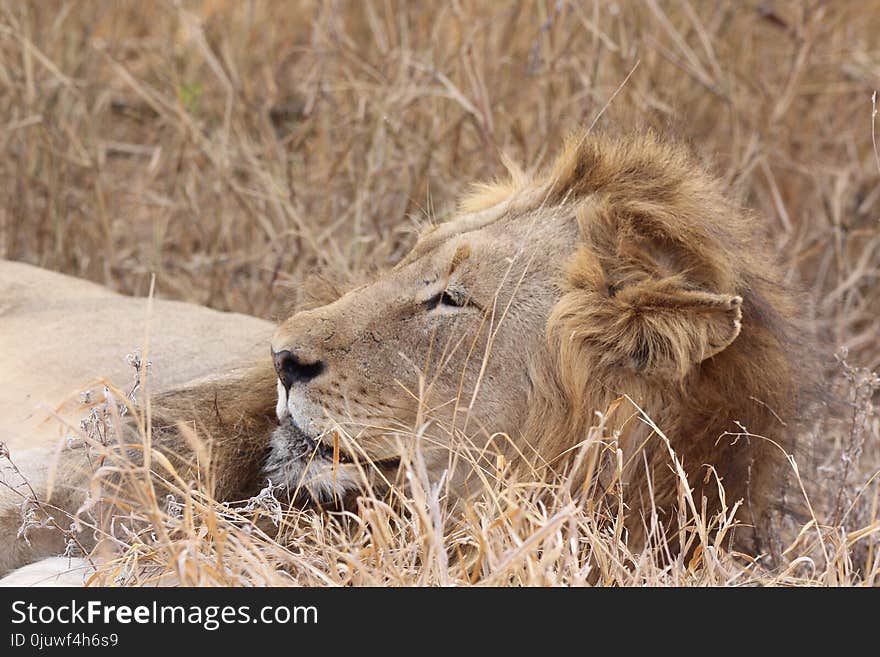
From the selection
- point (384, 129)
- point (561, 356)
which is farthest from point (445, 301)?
point (384, 129)

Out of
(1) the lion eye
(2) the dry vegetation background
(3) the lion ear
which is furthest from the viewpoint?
(2) the dry vegetation background

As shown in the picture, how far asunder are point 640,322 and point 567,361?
0.54ft

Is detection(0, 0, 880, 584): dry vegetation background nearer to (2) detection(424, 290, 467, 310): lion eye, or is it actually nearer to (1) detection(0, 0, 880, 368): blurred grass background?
(1) detection(0, 0, 880, 368): blurred grass background

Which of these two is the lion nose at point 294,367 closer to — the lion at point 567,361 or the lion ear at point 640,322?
the lion at point 567,361

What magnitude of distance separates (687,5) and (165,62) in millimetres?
2120

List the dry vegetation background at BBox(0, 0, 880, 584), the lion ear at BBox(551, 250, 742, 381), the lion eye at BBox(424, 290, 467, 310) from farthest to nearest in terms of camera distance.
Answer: the dry vegetation background at BBox(0, 0, 880, 584) → the lion eye at BBox(424, 290, 467, 310) → the lion ear at BBox(551, 250, 742, 381)

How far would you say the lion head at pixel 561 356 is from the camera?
247cm

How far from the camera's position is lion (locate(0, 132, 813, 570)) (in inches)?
97.1

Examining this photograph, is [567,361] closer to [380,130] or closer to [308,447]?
[308,447]

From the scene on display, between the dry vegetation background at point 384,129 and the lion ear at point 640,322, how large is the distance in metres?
1.70

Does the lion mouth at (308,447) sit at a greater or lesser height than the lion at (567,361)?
lesser

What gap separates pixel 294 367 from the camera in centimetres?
247

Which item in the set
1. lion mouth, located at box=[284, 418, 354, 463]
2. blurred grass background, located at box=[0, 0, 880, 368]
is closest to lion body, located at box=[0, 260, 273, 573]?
lion mouth, located at box=[284, 418, 354, 463]

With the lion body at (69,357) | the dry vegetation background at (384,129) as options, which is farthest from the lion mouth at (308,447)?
the dry vegetation background at (384,129)
